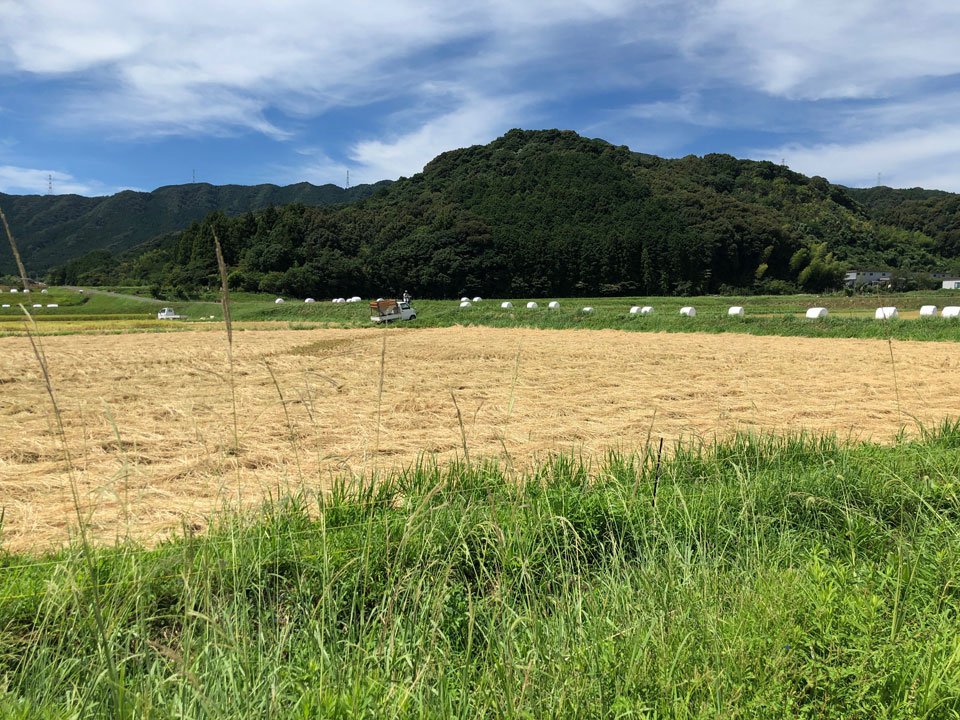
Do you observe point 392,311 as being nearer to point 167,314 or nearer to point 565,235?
point 167,314

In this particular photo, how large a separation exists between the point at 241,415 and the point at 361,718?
709 centimetres

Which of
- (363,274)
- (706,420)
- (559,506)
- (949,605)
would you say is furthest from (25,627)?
(363,274)

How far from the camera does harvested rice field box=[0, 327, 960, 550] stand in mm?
4539

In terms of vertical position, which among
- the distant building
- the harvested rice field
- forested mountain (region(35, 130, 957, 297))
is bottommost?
the harvested rice field

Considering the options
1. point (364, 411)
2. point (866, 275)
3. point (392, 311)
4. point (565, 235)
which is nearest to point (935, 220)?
point (866, 275)

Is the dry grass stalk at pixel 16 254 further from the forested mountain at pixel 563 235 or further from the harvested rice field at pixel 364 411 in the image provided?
the forested mountain at pixel 563 235

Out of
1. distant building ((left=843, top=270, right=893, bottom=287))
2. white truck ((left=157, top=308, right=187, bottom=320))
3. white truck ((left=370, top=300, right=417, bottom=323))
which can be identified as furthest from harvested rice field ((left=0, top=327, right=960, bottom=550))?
distant building ((left=843, top=270, right=893, bottom=287))

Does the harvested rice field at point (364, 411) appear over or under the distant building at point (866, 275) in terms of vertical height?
under

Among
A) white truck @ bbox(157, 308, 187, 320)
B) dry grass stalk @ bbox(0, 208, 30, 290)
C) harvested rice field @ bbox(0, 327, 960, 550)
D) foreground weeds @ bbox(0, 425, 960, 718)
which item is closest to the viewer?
foreground weeds @ bbox(0, 425, 960, 718)

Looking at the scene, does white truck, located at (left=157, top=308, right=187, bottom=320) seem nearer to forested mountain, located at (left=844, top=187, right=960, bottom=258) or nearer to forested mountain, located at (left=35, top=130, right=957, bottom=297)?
forested mountain, located at (left=35, top=130, right=957, bottom=297)

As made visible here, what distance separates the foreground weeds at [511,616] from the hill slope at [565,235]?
50.4 metres

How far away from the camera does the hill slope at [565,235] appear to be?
6862 centimetres

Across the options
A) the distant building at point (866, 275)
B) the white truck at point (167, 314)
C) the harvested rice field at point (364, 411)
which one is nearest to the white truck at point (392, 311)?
the harvested rice field at point (364, 411)

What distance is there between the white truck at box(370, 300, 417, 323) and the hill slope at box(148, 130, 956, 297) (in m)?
23.1
